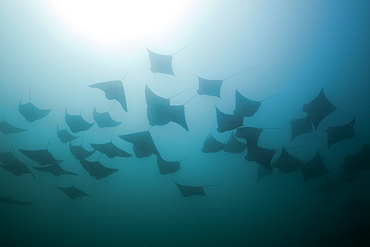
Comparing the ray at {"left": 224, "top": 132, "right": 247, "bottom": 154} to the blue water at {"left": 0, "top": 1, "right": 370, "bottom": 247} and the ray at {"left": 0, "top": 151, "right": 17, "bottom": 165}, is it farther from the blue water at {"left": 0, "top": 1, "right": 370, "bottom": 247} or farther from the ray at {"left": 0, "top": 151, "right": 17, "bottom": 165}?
the ray at {"left": 0, "top": 151, "right": 17, "bottom": 165}

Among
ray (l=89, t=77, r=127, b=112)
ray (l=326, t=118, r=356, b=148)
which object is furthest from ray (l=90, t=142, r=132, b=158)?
ray (l=326, t=118, r=356, b=148)

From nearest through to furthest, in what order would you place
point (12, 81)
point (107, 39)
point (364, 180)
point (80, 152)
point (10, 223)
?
point (80, 152)
point (107, 39)
point (12, 81)
point (364, 180)
point (10, 223)

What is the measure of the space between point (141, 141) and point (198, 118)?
1836mm

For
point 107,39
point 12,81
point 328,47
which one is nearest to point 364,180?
point 328,47

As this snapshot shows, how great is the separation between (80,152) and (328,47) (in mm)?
5050

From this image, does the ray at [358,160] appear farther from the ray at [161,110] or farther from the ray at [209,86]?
the ray at [161,110]

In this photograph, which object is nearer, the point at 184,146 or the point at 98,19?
the point at 98,19

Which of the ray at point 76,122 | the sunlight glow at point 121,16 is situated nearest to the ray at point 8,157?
the ray at point 76,122

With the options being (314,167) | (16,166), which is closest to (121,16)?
(16,166)

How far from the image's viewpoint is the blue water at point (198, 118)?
3.23 meters

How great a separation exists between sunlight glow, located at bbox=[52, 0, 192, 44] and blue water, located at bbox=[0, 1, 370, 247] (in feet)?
0.64

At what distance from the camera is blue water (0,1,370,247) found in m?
3.23

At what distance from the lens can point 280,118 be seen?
3.81 meters

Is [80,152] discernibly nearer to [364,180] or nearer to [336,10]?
[336,10]
